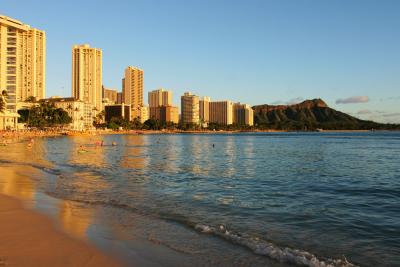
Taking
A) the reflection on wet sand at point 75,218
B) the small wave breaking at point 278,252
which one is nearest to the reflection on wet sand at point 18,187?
the reflection on wet sand at point 75,218

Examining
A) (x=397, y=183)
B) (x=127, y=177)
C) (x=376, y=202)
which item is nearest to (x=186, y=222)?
(x=376, y=202)

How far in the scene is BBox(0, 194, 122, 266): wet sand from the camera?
24.9 ft

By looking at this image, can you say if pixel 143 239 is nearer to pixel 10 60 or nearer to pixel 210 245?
pixel 210 245

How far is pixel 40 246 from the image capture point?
28.2 feet

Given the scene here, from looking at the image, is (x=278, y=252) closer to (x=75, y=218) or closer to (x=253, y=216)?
(x=253, y=216)

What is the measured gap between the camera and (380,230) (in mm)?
11516

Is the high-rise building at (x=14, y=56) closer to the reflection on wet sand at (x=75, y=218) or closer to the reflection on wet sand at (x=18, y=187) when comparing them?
the reflection on wet sand at (x=18, y=187)

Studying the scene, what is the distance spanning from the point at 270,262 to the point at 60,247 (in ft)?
15.8

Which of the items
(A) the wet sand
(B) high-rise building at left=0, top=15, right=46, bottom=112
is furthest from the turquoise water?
(B) high-rise building at left=0, top=15, right=46, bottom=112

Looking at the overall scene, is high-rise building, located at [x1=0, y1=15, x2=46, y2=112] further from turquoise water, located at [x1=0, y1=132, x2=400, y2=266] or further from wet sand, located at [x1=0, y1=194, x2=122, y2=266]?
wet sand, located at [x1=0, y1=194, x2=122, y2=266]

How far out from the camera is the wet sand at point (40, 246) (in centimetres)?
758

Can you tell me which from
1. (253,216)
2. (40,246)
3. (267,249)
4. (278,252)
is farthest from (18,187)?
(278,252)

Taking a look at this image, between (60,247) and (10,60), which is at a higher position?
(10,60)

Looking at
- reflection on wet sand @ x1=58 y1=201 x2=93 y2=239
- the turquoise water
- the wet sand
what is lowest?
the turquoise water
